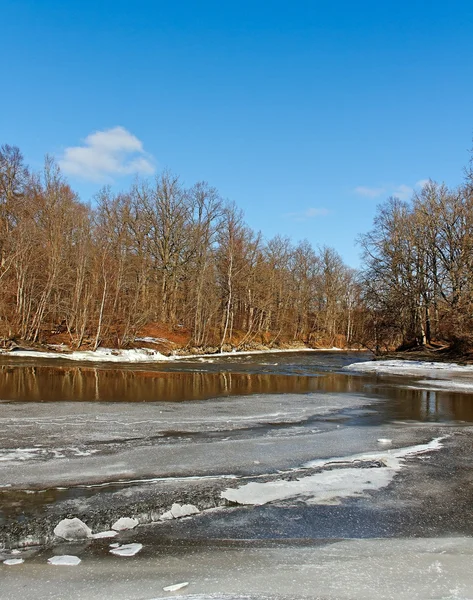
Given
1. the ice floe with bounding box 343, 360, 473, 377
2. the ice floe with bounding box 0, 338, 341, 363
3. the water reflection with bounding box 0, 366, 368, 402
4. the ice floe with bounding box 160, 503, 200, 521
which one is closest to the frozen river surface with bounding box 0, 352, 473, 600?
the ice floe with bounding box 160, 503, 200, 521

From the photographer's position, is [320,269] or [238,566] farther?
[320,269]

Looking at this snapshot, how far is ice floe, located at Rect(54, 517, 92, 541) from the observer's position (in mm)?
4812

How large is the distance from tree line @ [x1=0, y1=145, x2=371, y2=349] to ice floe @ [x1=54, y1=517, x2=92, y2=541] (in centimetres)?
2833

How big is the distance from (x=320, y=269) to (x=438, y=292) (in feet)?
126

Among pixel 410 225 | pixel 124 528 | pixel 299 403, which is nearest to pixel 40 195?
pixel 410 225

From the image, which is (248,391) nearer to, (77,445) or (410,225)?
(77,445)

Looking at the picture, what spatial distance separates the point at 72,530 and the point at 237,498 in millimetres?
2067

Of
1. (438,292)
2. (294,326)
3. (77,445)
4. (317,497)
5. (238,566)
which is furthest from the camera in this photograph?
(294,326)

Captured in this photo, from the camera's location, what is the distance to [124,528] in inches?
201

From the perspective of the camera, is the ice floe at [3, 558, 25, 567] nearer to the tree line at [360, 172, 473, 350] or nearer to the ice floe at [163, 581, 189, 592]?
the ice floe at [163, 581, 189, 592]

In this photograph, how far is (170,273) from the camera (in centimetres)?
5153

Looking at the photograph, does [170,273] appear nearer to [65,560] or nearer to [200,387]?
[200,387]

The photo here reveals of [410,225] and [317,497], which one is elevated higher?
[410,225]

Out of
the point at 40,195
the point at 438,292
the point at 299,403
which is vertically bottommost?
the point at 299,403
